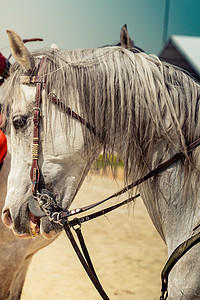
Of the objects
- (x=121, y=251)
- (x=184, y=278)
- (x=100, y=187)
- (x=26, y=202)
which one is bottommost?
(x=100, y=187)

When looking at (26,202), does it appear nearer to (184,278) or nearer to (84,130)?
(84,130)

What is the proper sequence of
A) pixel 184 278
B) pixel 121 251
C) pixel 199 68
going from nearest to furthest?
pixel 184 278, pixel 121 251, pixel 199 68

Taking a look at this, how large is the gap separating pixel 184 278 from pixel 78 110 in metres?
0.75

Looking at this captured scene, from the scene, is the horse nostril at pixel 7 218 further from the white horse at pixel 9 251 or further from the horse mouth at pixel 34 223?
the white horse at pixel 9 251

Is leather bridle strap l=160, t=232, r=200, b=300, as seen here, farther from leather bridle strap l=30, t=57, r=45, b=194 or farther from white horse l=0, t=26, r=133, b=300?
white horse l=0, t=26, r=133, b=300

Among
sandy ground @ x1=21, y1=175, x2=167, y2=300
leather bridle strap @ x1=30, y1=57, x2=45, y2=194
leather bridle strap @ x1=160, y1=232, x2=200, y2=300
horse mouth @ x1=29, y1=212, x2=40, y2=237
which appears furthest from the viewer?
sandy ground @ x1=21, y1=175, x2=167, y2=300

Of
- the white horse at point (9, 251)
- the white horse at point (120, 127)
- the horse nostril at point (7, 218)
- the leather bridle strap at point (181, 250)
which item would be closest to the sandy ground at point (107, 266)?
the white horse at point (9, 251)

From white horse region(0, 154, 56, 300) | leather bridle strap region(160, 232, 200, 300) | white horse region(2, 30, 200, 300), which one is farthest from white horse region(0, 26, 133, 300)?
leather bridle strap region(160, 232, 200, 300)

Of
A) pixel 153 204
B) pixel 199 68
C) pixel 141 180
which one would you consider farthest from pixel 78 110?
pixel 199 68

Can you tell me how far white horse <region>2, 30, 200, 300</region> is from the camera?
153 centimetres

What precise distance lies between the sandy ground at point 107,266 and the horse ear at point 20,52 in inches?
72.4

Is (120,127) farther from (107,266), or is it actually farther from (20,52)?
(107,266)

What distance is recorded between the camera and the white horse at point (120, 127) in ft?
5.01

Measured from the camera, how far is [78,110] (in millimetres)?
1579
